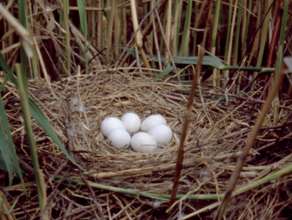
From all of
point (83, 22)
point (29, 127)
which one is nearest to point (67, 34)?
point (83, 22)

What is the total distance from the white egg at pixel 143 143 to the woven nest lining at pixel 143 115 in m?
0.02

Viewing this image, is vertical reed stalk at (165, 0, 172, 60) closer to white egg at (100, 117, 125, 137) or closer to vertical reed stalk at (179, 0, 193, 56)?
vertical reed stalk at (179, 0, 193, 56)

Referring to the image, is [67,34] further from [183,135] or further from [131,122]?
[183,135]

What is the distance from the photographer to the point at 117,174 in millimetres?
1143

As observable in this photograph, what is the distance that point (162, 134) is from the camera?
4.47 ft

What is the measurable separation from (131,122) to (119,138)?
0.26 feet

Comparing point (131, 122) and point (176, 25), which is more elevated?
point (176, 25)

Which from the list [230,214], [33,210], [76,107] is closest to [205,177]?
[230,214]

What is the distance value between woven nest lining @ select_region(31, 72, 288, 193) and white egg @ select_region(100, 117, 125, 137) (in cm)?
2

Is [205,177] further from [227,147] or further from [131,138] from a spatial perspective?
[131,138]

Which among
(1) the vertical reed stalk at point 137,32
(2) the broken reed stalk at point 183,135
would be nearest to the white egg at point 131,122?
(1) the vertical reed stalk at point 137,32

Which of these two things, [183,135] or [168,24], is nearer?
[183,135]

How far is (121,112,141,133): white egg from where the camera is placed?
141 centimetres

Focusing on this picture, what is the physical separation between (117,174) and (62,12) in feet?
1.50
